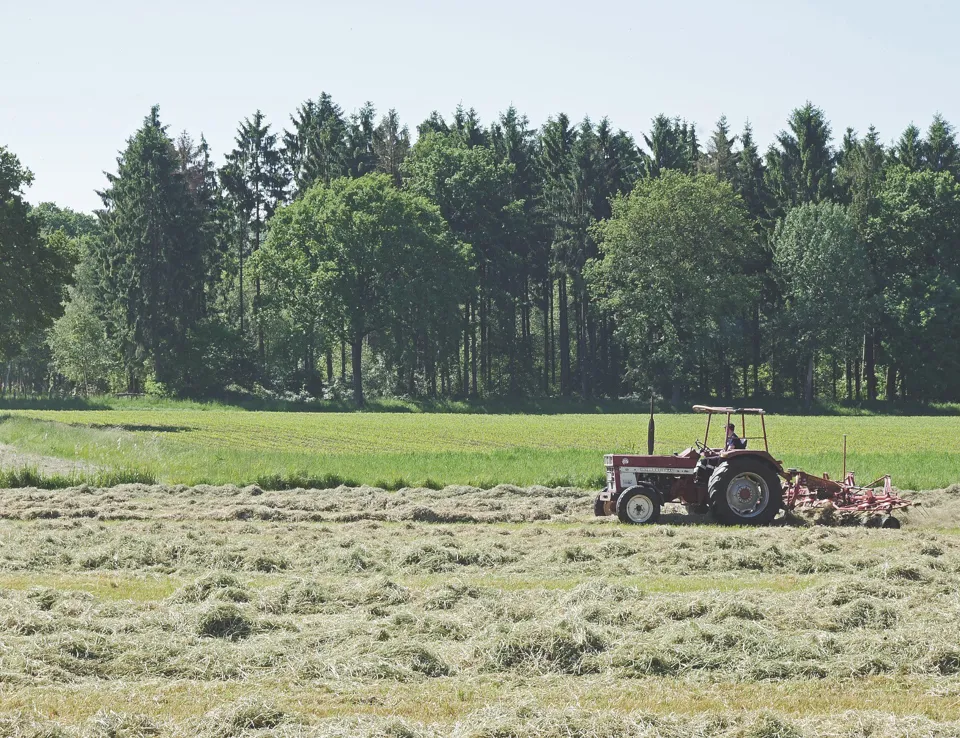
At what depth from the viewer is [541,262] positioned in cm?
8462

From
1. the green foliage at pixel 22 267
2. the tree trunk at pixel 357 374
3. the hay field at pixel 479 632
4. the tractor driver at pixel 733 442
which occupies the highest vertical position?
the green foliage at pixel 22 267

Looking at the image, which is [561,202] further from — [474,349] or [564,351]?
[474,349]

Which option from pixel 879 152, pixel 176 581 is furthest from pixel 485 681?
pixel 879 152

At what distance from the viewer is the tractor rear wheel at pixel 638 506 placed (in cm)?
1967

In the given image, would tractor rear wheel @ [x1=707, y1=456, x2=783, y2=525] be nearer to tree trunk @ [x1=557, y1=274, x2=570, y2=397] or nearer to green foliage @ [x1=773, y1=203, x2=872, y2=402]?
green foliage @ [x1=773, y1=203, x2=872, y2=402]

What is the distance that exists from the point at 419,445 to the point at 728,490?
19.7m

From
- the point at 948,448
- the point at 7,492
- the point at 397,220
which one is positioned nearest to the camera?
the point at 7,492

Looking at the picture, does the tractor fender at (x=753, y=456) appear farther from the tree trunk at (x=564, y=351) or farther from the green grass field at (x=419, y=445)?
the tree trunk at (x=564, y=351)

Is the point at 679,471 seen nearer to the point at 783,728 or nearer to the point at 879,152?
the point at 783,728

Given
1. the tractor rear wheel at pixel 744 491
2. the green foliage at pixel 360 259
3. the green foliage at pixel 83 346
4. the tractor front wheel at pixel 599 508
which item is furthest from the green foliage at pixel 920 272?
the tractor front wheel at pixel 599 508

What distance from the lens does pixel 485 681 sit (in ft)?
32.2

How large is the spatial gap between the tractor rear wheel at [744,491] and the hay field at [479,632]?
3.27ft

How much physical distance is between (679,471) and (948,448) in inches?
855

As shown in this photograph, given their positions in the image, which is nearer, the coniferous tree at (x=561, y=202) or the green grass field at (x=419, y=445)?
the green grass field at (x=419, y=445)
